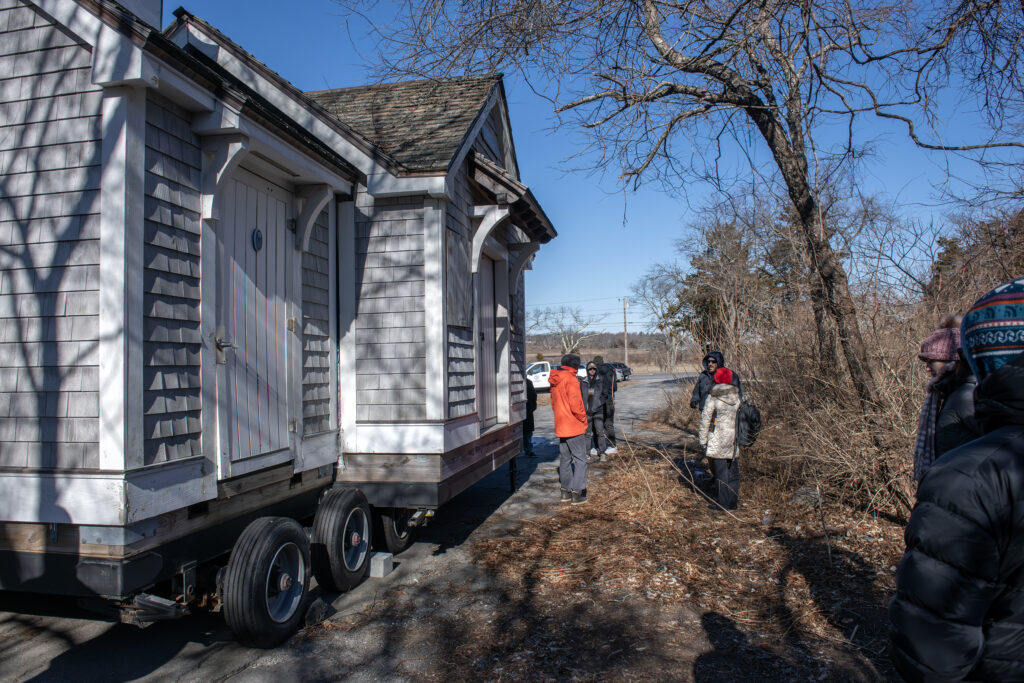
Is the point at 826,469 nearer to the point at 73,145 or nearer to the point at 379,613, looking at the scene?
the point at 379,613

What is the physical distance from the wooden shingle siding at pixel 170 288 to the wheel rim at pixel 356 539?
1737mm

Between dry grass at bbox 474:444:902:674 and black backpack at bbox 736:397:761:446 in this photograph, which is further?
black backpack at bbox 736:397:761:446

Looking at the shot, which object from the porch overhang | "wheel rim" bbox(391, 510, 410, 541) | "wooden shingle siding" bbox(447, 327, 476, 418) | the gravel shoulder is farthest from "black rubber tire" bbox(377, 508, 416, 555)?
the porch overhang

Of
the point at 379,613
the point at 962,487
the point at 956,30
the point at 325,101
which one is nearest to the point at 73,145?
the point at 379,613

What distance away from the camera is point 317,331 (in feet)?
18.8

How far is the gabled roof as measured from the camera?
20.9 ft

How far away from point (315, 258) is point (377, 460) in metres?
1.89

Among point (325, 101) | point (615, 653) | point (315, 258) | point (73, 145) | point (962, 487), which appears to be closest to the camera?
point (962, 487)

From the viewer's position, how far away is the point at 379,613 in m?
4.79

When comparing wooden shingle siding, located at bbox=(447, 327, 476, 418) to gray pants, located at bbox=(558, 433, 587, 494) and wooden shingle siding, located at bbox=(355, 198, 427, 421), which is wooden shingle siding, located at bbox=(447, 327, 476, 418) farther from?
gray pants, located at bbox=(558, 433, 587, 494)

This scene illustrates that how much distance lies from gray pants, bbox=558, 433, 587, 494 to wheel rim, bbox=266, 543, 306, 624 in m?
4.28

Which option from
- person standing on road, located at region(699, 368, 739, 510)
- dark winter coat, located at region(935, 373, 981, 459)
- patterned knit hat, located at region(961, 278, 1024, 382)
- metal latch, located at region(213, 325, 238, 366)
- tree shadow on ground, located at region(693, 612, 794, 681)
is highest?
metal latch, located at region(213, 325, 238, 366)

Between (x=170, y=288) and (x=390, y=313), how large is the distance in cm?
243

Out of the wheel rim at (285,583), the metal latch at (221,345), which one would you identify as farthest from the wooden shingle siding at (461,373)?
the metal latch at (221,345)
